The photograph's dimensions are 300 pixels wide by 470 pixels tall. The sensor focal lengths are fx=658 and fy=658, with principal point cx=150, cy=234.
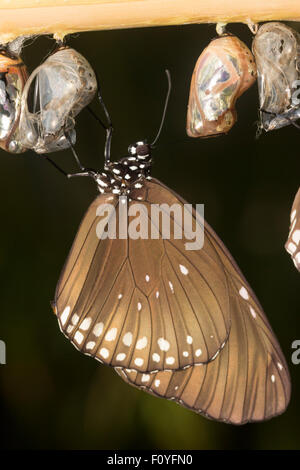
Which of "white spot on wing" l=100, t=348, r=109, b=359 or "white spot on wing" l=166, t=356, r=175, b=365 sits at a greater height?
"white spot on wing" l=100, t=348, r=109, b=359

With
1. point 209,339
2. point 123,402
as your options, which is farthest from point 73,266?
point 123,402

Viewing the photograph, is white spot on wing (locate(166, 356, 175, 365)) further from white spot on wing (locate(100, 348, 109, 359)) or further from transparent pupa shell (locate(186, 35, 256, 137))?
transparent pupa shell (locate(186, 35, 256, 137))

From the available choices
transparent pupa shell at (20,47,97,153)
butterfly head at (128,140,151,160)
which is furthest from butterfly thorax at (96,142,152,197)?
transparent pupa shell at (20,47,97,153)

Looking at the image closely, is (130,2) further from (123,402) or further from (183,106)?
(123,402)

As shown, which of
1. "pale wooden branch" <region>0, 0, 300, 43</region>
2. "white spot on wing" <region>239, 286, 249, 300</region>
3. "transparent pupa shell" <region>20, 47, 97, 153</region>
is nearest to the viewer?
"pale wooden branch" <region>0, 0, 300, 43</region>

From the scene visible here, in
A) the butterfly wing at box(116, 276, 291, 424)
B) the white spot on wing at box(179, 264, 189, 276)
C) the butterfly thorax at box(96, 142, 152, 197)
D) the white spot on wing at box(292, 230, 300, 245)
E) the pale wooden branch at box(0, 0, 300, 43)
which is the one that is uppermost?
the pale wooden branch at box(0, 0, 300, 43)

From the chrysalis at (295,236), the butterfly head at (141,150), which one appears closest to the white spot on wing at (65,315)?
the butterfly head at (141,150)

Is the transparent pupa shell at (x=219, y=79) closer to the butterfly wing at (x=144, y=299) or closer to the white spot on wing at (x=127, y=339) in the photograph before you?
the butterfly wing at (x=144, y=299)
